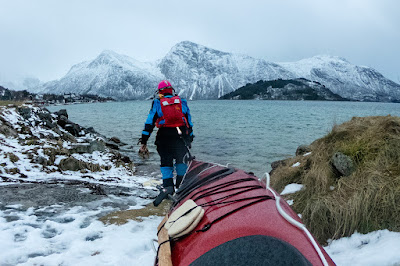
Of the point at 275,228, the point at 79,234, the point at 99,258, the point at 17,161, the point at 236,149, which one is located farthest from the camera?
the point at 236,149

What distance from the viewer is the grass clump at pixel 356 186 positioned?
9.82ft

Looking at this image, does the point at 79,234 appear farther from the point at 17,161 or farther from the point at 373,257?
the point at 17,161

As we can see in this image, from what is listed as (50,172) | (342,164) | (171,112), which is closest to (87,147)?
(50,172)

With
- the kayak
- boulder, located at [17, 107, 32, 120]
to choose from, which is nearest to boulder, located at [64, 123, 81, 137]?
boulder, located at [17, 107, 32, 120]

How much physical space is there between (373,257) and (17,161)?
7968 millimetres

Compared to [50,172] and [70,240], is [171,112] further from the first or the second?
[50,172]

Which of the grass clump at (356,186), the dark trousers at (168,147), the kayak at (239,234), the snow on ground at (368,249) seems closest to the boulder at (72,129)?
the dark trousers at (168,147)

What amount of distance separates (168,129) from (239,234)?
131 inches

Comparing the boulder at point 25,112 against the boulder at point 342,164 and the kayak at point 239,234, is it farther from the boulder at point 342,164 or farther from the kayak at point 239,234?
the boulder at point 342,164

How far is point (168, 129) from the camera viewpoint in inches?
194

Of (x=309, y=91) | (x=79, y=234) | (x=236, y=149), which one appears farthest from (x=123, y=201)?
(x=309, y=91)

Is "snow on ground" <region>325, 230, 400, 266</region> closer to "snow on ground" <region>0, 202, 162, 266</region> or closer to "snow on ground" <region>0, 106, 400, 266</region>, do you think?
"snow on ground" <region>0, 106, 400, 266</region>

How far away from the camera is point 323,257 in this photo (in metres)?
1.59

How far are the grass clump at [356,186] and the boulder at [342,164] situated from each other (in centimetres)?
7
